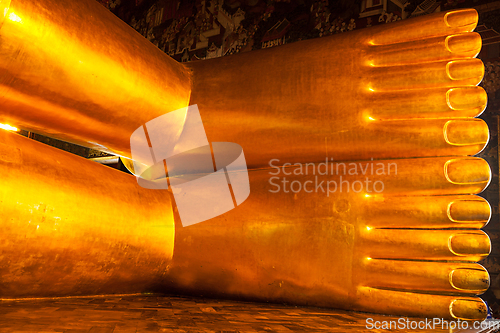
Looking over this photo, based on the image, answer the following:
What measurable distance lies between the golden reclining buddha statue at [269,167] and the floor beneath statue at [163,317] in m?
0.04

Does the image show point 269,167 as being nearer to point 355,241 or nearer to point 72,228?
point 355,241

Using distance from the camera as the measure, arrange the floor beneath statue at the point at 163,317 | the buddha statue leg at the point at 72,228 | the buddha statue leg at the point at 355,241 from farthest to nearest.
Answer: the buddha statue leg at the point at 355,241
the buddha statue leg at the point at 72,228
the floor beneath statue at the point at 163,317

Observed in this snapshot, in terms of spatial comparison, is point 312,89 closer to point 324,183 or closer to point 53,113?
point 324,183

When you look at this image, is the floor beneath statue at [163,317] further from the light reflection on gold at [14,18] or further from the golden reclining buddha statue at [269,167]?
the light reflection on gold at [14,18]

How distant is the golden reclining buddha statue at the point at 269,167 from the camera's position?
69cm

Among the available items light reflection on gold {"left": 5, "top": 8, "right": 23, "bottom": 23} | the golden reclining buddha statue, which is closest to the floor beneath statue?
the golden reclining buddha statue

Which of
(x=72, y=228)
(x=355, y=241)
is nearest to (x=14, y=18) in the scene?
(x=72, y=228)

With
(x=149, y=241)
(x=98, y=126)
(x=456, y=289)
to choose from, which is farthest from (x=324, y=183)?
(x=98, y=126)

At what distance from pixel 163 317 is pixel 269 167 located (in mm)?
472

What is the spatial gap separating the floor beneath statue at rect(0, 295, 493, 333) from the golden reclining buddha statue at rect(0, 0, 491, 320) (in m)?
0.04

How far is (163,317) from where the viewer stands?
0.64m

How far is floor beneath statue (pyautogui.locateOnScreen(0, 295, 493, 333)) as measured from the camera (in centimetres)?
53

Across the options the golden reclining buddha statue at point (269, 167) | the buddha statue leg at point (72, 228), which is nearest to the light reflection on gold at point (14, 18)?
the golden reclining buddha statue at point (269, 167)

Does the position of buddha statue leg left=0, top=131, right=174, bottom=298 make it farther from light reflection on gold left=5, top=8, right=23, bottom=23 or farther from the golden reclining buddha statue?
light reflection on gold left=5, top=8, right=23, bottom=23
